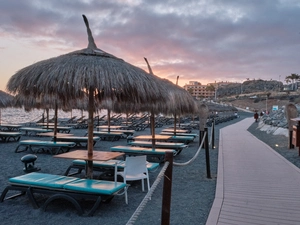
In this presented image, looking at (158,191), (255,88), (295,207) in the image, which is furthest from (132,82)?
(255,88)

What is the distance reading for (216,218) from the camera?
161 inches

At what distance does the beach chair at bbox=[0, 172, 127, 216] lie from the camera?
14.4 ft

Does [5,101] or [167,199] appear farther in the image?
[5,101]

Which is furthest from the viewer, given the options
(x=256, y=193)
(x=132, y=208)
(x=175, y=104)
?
(x=175, y=104)

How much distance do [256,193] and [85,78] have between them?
385cm

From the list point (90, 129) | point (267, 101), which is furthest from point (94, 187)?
point (267, 101)

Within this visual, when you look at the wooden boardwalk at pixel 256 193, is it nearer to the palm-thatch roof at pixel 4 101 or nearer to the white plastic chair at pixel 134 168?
the white plastic chair at pixel 134 168

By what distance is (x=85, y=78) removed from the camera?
5059mm

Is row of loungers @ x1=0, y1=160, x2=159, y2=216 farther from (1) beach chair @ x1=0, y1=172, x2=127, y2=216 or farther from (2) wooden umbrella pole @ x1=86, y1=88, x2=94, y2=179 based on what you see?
(2) wooden umbrella pole @ x1=86, y1=88, x2=94, y2=179

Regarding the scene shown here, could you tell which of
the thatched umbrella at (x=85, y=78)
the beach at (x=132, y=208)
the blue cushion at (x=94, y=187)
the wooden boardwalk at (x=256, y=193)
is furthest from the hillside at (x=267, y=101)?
the blue cushion at (x=94, y=187)

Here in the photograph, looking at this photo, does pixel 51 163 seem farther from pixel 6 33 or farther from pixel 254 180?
pixel 6 33

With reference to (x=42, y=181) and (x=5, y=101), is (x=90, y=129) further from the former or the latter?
(x=5, y=101)

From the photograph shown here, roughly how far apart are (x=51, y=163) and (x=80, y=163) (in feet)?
7.87

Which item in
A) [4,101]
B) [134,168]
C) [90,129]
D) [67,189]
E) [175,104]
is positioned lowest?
[67,189]
